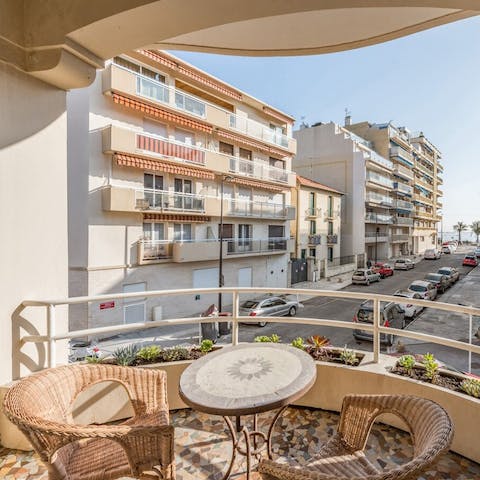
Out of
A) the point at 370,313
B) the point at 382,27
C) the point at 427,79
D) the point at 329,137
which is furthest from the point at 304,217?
the point at 382,27

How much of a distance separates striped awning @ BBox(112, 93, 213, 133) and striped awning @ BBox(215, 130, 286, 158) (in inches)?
38.1

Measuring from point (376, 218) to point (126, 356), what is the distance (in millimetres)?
33520

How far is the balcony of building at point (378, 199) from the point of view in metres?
30.9

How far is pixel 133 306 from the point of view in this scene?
1288cm

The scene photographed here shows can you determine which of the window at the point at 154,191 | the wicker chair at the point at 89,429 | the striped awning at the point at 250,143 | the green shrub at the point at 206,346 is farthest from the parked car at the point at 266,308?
the wicker chair at the point at 89,429

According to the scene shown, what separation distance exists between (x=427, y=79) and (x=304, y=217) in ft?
→ 53.8

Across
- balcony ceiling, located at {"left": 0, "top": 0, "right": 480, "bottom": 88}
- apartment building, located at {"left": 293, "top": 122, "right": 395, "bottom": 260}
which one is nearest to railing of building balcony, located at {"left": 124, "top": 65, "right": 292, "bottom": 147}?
apartment building, located at {"left": 293, "top": 122, "right": 395, "bottom": 260}

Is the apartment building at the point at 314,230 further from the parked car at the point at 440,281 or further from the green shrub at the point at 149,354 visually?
the green shrub at the point at 149,354

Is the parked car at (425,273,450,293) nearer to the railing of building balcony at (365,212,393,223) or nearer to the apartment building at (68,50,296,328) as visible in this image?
the apartment building at (68,50,296,328)

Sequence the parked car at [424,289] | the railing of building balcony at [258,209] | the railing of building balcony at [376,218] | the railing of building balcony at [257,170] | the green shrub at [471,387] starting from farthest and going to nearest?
the railing of building balcony at [376,218], the railing of building balcony at [258,209], the railing of building balcony at [257,170], the parked car at [424,289], the green shrub at [471,387]

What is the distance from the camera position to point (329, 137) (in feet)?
93.8

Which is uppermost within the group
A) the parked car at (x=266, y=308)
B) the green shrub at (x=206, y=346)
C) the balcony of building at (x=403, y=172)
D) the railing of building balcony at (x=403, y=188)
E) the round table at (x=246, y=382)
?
the balcony of building at (x=403, y=172)

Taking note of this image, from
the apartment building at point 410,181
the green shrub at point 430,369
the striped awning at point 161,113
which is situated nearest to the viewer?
the green shrub at point 430,369

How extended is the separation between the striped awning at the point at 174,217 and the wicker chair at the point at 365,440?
41.7 feet
